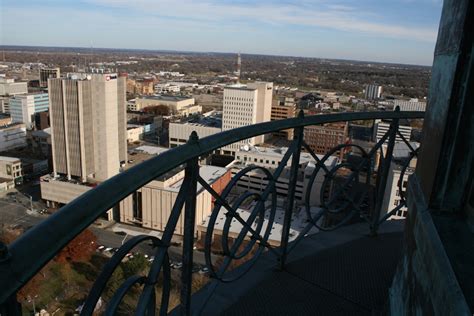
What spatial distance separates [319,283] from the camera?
6.48ft

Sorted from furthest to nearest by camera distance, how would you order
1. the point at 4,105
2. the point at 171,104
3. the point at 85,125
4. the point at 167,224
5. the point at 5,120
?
the point at 171,104
the point at 4,105
the point at 5,120
the point at 85,125
the point at 167,224

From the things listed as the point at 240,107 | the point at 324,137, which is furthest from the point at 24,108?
the point at 324,137

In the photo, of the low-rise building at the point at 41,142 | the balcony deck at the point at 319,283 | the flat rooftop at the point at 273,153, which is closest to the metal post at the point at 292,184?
the balcony deck at the point at 319,283

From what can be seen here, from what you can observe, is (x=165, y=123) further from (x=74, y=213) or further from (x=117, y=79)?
(x=74, y=213)

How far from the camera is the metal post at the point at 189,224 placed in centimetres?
114

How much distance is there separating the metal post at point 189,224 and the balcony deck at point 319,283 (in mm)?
404

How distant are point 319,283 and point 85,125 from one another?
19.4 m

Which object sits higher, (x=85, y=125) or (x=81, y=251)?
(x=85, y=125)

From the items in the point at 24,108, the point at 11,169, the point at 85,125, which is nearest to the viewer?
the point at 85,125

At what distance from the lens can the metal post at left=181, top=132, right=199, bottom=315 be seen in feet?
3.74

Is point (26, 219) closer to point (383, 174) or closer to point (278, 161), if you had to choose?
point (278, 161)

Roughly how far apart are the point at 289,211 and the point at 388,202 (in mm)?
11534

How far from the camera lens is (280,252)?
2092 mm

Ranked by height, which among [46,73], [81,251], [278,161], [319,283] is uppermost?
[319,283]
